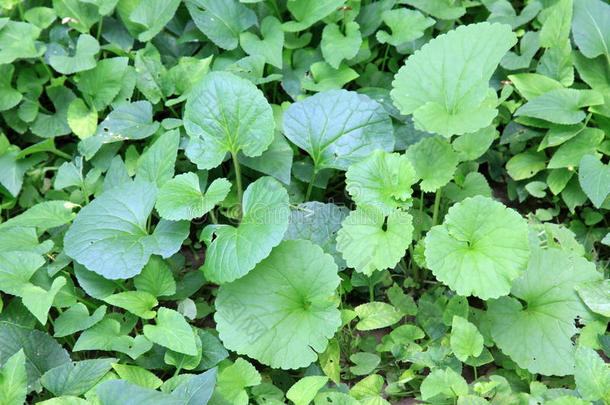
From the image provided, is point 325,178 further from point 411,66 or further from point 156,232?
point 156,232

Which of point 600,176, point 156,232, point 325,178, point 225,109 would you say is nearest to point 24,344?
point 156,232

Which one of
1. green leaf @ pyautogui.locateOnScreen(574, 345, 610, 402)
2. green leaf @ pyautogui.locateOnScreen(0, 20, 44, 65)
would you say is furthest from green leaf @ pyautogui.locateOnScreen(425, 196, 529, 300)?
green leaf @ pyautogui.locateOnScreen(0, 20, 44, 65)

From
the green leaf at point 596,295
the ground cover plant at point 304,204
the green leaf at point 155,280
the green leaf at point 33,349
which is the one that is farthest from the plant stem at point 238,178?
the green leaf at point 596,295

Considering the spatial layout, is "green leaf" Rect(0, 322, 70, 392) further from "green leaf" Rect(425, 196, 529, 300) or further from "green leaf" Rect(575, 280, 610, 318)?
"green leaf" Rect(575, 280, 610, 318)

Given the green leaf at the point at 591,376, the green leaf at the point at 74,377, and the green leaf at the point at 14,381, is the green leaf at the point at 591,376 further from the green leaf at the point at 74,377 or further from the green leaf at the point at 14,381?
the green leaf at the point at 14,381

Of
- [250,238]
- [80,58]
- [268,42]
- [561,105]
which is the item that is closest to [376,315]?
[250,238]

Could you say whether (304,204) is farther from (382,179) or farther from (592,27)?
(592,27)
